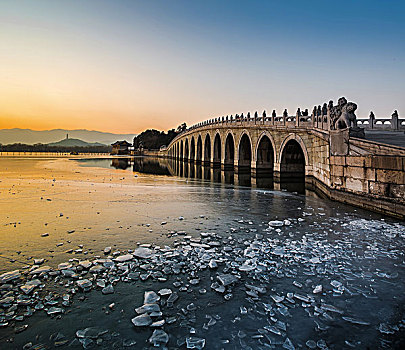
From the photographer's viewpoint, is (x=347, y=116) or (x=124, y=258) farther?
(x=347, y=116)

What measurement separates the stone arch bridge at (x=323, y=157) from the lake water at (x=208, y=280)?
187 cm

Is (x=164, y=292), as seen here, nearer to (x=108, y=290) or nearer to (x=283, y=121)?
(x=108, y=290)

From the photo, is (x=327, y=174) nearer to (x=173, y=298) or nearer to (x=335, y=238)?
(x=335, y=238)

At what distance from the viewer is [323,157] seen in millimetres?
16938

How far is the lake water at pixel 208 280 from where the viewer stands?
140 inches

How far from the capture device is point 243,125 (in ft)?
112

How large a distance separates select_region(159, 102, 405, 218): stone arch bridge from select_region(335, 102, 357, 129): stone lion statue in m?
0.41

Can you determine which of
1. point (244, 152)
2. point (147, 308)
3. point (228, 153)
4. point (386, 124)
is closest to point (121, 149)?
point (228, 153)

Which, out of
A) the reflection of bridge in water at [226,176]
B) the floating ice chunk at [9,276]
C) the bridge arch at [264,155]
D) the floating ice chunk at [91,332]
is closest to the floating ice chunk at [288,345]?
the floating ice chunk at [91,332]

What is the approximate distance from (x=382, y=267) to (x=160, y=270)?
4415mm

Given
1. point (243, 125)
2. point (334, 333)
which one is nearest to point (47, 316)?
point (334, 333)

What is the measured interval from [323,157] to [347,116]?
148 inches

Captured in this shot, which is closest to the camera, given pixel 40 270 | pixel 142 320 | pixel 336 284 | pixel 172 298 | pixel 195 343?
Result: pixel 195 343

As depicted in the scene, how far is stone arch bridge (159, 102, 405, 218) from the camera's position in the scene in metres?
10.3
